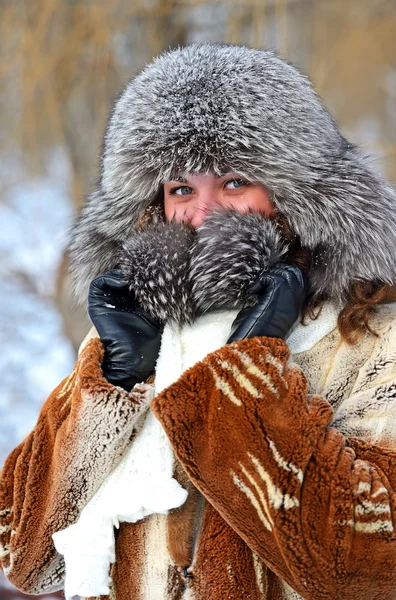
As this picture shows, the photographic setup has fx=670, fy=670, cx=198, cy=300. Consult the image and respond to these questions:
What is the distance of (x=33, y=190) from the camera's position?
564 centimetres

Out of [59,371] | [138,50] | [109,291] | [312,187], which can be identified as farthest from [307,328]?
[59,371]

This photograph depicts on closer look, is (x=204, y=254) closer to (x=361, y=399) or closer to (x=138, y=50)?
(x=361, y=399)

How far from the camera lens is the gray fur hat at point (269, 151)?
1.34 meters

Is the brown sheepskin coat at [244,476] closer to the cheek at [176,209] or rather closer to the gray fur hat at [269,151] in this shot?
the gray fur hat at [269,151]

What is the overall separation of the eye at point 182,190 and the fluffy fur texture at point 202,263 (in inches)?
3.5

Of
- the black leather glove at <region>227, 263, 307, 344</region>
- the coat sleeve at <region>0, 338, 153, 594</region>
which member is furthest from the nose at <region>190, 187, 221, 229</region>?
the coat sleeve at <region>0, 338, 153, 594</region>

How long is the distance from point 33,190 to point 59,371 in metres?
1.84

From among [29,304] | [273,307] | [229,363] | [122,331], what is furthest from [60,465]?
[29,304]

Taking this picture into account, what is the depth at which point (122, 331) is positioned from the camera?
4.40 feet

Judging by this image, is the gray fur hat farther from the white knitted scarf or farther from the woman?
the white knitted scarf

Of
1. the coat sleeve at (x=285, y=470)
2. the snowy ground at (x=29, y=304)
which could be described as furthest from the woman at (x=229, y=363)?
the snowy ground at (x=29, y=304)

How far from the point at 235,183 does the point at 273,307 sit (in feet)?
1.10

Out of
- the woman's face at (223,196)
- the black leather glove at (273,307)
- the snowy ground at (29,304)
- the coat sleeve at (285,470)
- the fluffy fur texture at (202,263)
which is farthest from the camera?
the snowy ground at (29,304)

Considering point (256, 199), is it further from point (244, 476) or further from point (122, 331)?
point (244, 476)
